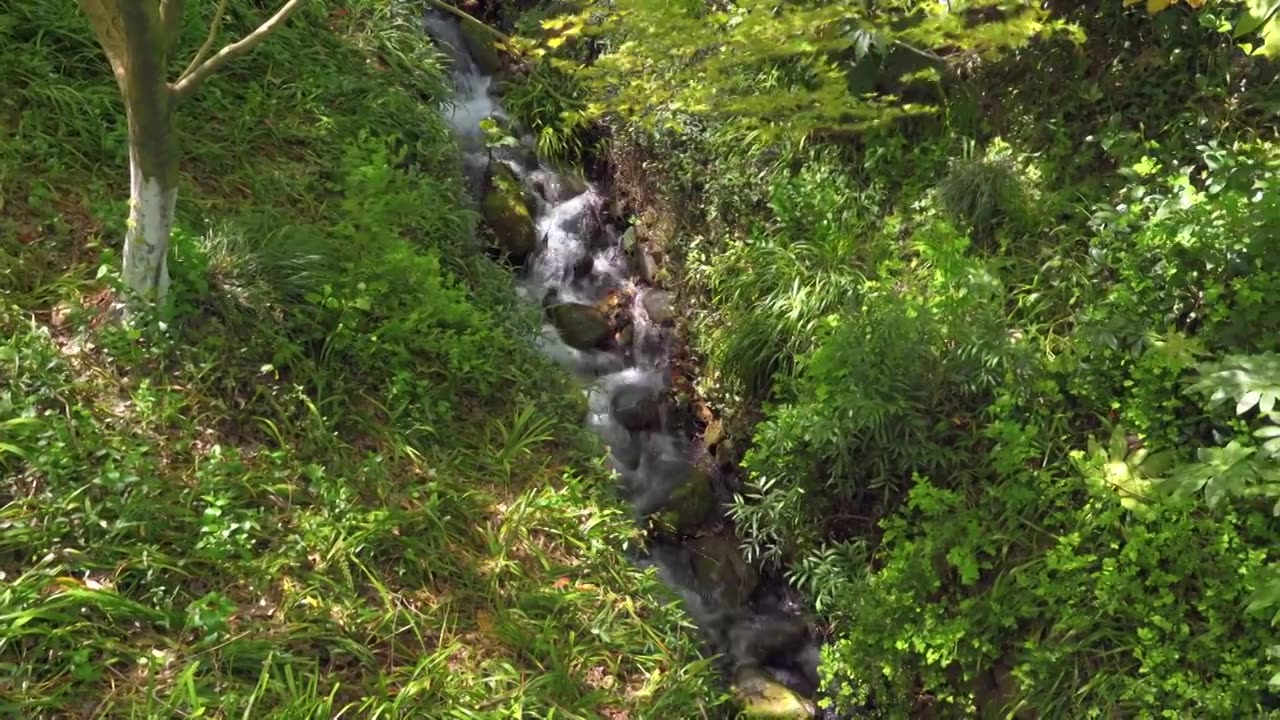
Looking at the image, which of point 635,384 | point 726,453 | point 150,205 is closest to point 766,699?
point 726,453

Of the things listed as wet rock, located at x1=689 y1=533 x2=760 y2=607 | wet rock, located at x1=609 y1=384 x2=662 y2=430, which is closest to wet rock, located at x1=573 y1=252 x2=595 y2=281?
wet rock, located at x1=609 y1=384 x2=662 y2=430

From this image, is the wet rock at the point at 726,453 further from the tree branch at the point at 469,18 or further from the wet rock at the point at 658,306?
the tree branch at the point at 469,18

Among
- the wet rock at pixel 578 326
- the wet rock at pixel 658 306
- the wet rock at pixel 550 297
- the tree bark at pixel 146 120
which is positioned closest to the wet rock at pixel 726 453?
the wet rock at pixel 658 306

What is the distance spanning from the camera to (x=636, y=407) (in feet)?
14.9

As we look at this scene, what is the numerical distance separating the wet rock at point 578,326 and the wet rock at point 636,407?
14.4 inches

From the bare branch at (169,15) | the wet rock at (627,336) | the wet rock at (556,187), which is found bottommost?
the wet rock at (627,336)

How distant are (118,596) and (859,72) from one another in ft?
11.7

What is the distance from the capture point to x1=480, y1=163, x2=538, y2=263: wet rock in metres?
4.80

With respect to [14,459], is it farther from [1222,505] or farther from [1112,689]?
[1222,505]

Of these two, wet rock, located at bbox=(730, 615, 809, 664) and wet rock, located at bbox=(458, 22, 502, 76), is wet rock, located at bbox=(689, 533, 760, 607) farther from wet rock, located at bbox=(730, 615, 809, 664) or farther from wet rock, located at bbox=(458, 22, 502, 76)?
wet rock, located at bbox=(458, 22, 502, 76)

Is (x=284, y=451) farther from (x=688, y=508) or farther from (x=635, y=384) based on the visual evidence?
(x=635, y=384)

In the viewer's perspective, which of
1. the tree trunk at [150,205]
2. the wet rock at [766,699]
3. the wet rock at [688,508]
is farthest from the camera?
the wet rock at [688,508]

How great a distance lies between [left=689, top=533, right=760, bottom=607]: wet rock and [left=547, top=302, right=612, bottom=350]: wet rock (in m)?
1.39

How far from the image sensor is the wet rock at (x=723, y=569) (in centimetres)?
391
